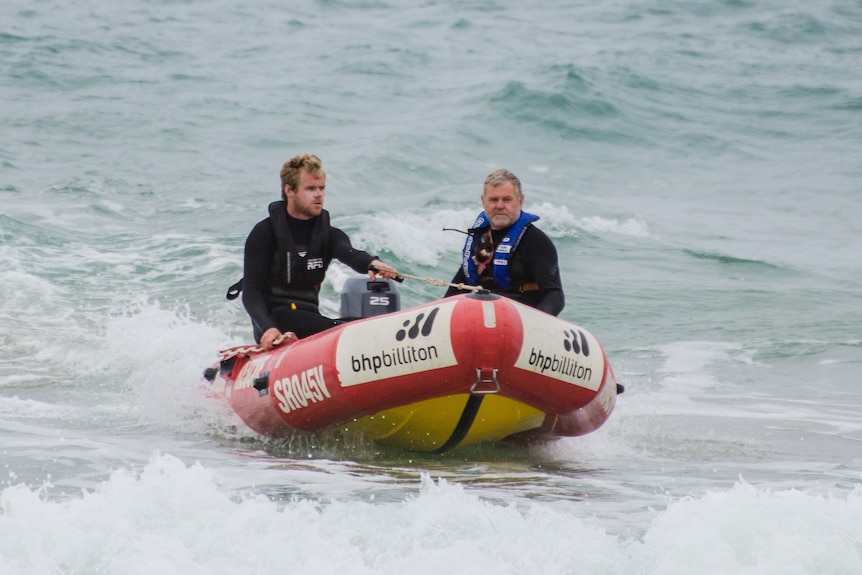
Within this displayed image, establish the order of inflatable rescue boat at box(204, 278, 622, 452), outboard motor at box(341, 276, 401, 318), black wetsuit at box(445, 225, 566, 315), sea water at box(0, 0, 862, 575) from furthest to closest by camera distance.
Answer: outboard motor at box(341, 276, 401, 318) → black wetsuit at box(445, 225, 566, 315) → inflatable rescue boat at box(204, 278, 622, 452) → sea water at box(0, 0, 862, 575)

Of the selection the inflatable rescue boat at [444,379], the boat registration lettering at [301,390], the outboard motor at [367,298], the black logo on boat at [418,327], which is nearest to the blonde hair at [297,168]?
the outboard motor at [367,298]

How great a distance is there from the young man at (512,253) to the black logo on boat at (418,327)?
758mm

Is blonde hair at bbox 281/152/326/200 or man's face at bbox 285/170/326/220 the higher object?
blonde hair at bbox 281/152/326/200

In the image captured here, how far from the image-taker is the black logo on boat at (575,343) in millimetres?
5109

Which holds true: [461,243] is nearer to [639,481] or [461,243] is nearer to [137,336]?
[137,336]

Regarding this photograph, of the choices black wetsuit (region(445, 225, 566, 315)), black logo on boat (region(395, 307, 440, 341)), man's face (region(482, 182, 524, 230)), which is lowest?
black logo on boat (region(395, 307, 440, 341))

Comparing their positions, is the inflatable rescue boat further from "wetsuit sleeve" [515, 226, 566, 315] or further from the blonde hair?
the blonde hair

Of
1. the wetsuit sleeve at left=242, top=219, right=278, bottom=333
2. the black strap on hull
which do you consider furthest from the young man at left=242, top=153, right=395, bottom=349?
the black strap on hull

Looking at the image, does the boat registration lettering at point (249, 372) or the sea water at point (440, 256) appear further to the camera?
the boat registration lettering at point (249, 372)

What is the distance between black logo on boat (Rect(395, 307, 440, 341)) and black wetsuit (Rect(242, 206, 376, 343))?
0.96 meters

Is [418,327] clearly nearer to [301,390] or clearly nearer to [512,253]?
[301,390]

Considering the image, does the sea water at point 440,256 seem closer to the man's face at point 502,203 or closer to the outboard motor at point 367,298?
the outboard motor at point 367,298

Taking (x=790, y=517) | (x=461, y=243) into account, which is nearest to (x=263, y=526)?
(x=790, y=517)

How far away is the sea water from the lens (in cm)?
378
